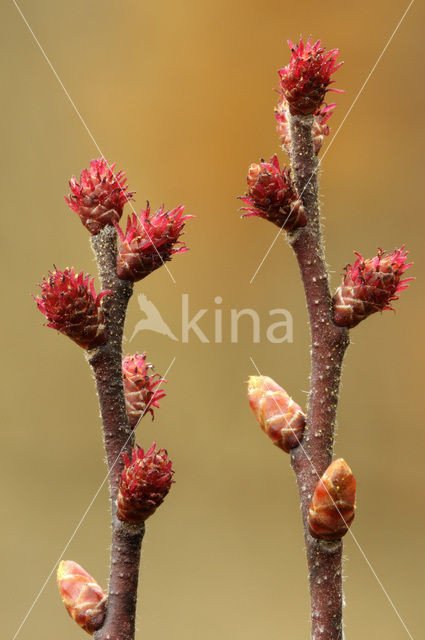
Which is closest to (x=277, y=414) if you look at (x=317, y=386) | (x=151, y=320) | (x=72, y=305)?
(x=317, y=386)

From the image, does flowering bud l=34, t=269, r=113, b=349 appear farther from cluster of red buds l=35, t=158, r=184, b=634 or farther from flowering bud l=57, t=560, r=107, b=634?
flowering bud l=57, t=560, r=107, b=634

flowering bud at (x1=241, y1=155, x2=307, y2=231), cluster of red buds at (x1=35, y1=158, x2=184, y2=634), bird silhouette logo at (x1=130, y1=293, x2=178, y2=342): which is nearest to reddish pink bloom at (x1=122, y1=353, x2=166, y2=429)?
cluster of red buds at (x1=35, y1=158, x2=184, y2=634)

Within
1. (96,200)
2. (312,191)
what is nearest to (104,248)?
(96,200)

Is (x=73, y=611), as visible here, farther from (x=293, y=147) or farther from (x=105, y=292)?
(x=293, y=147)

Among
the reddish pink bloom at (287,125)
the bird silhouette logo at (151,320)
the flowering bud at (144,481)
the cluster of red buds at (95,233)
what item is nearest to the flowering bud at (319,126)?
the reddish pink bloom at (287,125)

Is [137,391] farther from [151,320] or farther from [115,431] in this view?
[151,320]

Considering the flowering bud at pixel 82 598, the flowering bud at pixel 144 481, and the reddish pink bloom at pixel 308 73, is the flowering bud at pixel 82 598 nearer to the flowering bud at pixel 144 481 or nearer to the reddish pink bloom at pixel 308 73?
the flowering bud at pixel 144 481
